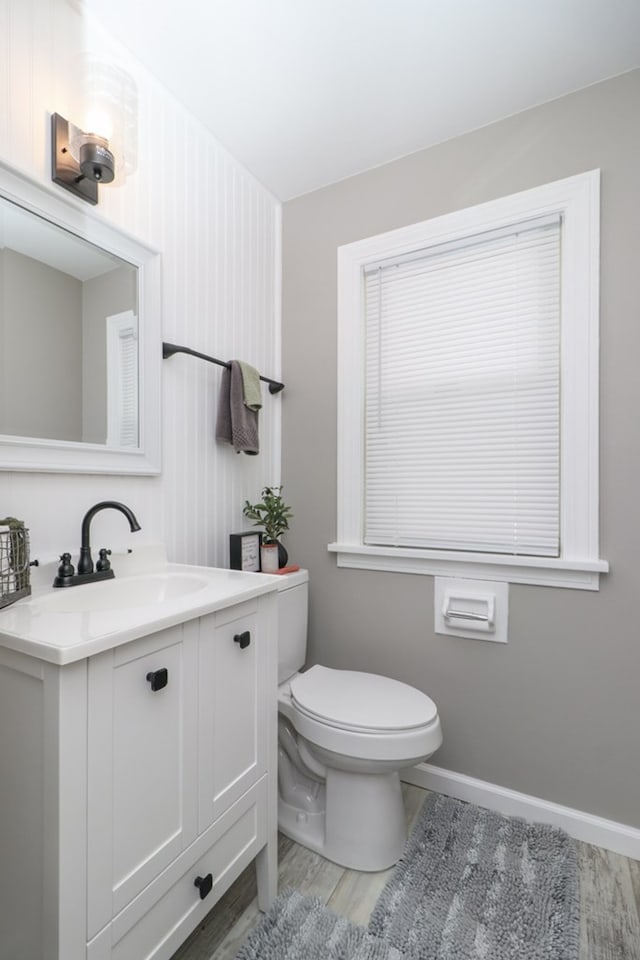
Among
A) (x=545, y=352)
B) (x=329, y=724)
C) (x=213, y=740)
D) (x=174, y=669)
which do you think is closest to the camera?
(x=174, y=669)

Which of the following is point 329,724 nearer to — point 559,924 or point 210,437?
point 559,924

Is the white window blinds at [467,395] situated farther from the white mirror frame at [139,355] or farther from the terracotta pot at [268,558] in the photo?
the white mirror frame at [139,355]

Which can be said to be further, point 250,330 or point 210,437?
point 250,330

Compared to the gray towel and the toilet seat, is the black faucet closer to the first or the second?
the gray towel

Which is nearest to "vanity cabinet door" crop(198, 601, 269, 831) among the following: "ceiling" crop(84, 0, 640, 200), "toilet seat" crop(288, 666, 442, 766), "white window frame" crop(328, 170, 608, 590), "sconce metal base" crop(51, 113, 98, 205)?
"toilet seat" crop(288, 666, 442, 766)

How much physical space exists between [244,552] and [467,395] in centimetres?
102

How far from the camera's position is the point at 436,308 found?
1.79m

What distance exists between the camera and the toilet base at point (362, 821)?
1.38 metres

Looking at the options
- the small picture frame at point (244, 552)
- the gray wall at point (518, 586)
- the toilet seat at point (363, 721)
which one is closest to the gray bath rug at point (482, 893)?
the gray wall at point (518, 586)

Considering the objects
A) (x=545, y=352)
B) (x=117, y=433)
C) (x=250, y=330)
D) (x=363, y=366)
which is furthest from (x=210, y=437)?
(x=545, y=352)

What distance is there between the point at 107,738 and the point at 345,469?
1.33 metres

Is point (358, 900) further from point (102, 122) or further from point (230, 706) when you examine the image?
point (102, 122)

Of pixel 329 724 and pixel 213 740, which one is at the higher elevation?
pixel 213 740

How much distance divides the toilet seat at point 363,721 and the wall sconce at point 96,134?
160 centimetres
